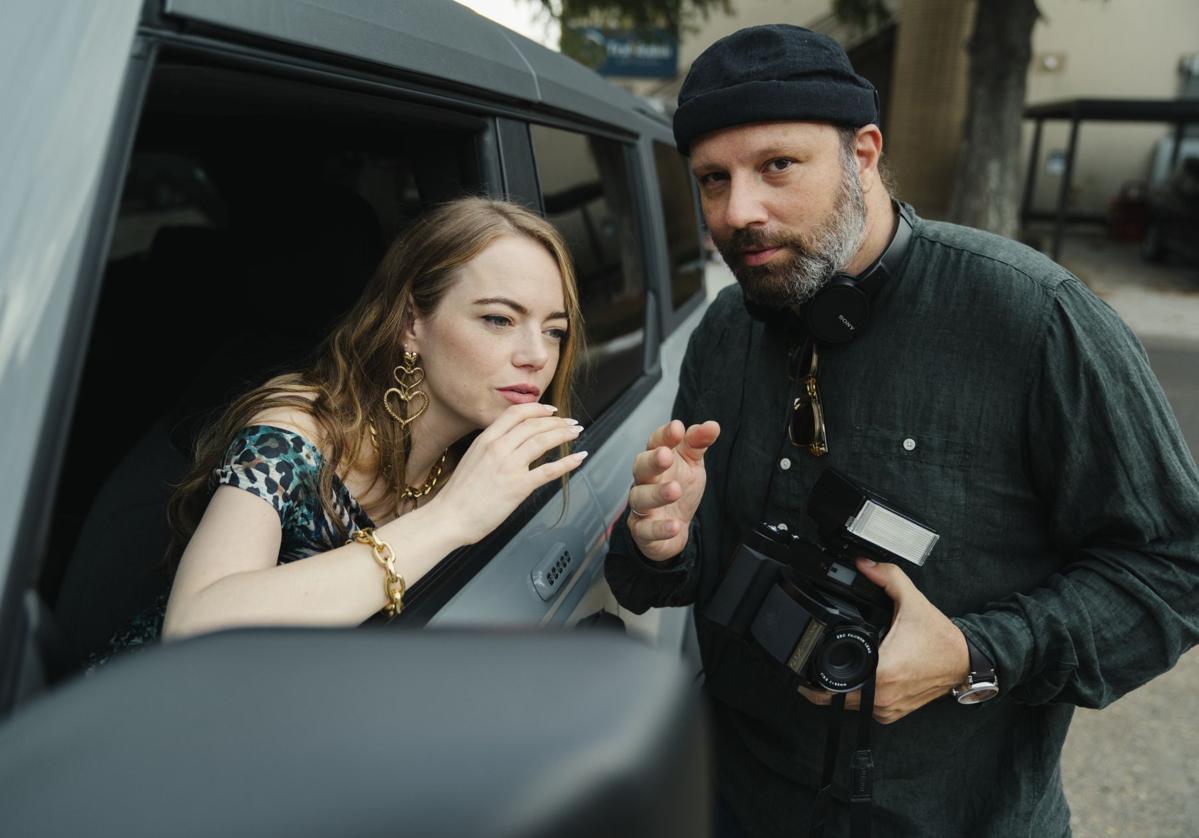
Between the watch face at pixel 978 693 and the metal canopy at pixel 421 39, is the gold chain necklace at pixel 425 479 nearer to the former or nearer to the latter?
the metal canopy at pixel 421 39

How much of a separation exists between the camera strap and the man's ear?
821 millimetres

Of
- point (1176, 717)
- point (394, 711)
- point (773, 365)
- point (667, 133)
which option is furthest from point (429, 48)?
point (1176, 717)

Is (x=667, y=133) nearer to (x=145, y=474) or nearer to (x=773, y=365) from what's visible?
(x=773, y=365)

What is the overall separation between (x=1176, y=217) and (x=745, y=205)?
1521 centimetres

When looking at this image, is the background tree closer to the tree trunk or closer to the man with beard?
the tree trunk

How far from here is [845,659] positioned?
1.38 meters

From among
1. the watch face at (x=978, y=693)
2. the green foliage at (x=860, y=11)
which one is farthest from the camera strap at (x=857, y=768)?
the green foliage at (x=860, y=11)

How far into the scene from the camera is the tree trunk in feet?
36.6

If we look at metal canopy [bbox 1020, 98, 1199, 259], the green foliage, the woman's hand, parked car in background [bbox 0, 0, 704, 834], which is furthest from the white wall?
the woman's hand

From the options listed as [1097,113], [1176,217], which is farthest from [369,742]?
[1176,217]

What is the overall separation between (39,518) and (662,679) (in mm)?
496

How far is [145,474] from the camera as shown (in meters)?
1.89

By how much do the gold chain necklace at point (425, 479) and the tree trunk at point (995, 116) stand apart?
36.3 ft

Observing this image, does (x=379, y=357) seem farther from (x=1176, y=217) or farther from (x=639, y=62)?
(x=639, y=62)
